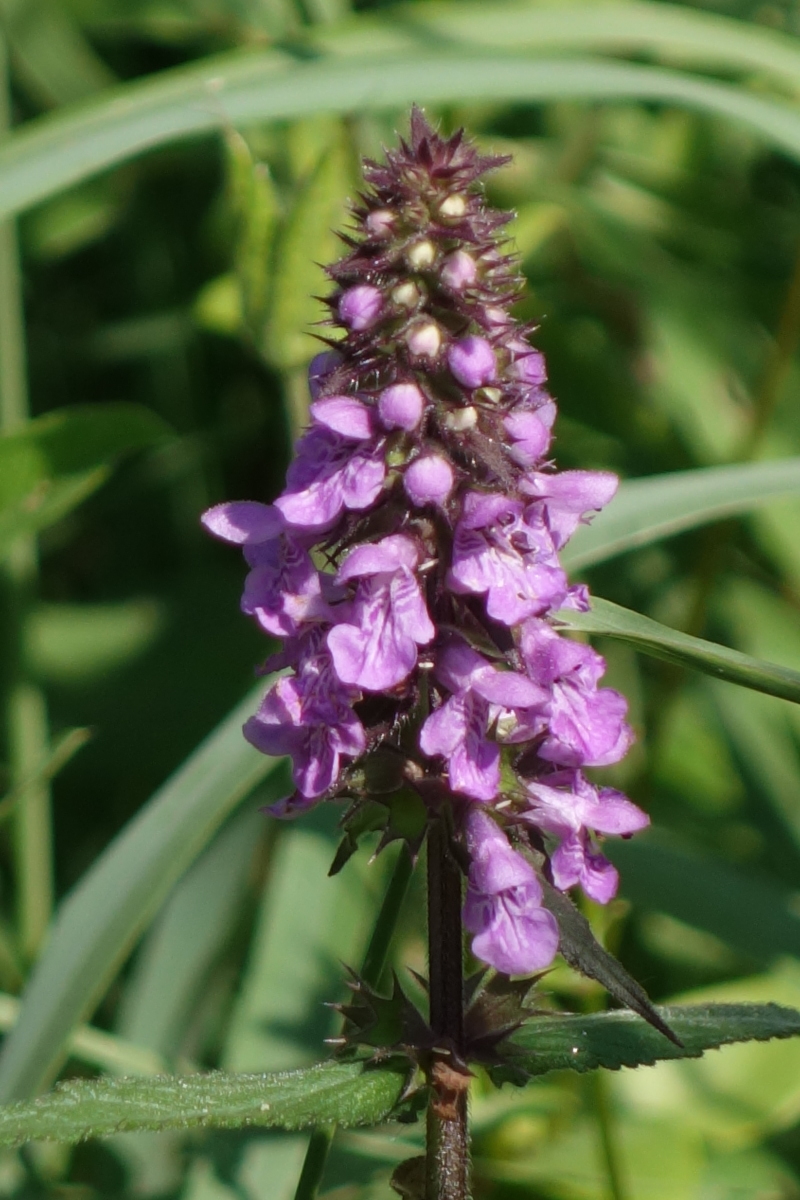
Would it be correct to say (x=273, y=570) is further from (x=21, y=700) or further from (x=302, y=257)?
(x=21, y=700)

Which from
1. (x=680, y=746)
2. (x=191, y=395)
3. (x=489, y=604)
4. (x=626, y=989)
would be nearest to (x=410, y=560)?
(x=489, y=604)

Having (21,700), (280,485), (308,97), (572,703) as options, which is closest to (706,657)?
(572,703)

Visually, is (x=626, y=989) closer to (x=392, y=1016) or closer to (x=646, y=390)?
(x=392, y=1016)

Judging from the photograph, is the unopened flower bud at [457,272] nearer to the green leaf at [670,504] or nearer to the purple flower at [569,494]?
the purple flower at [569,494]

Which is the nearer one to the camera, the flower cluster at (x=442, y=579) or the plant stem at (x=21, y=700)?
the flower cluster at (x=442, y=579)

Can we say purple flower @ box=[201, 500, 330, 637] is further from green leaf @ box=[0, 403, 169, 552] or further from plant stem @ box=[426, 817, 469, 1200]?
green leaf @ box=[0, 403, 169, 552]

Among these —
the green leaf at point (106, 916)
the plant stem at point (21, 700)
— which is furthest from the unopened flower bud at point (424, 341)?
the plant stem at point (21, 700)
